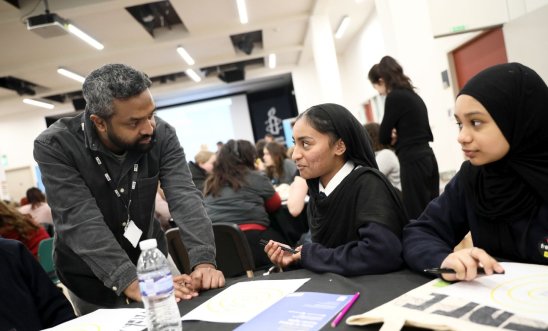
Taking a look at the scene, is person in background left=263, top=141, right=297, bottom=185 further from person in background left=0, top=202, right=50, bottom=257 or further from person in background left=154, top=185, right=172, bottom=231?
person in background left=0, top=202, right=50, bottom=257

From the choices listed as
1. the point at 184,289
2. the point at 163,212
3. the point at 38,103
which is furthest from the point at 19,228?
the point at 38,103

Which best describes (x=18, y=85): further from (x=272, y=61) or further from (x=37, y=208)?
(x=272, y=61)

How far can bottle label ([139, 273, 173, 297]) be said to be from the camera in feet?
3.05

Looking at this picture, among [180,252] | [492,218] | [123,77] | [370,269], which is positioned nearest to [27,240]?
[180,252]

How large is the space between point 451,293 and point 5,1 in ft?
21.7

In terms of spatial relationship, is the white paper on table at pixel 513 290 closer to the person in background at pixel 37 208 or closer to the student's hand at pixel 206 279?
the student's hand at pixel 206 279

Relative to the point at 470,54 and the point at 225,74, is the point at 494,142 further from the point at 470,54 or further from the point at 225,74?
the point at 225,74

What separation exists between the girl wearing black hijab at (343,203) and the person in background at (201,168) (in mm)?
2246

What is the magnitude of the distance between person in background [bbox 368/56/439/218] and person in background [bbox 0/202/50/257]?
2902 millimetres

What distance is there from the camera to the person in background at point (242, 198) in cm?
286

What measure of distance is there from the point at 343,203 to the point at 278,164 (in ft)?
11.7

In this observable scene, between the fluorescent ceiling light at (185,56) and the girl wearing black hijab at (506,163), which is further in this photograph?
the fluorescent ceiling light at (185,56)

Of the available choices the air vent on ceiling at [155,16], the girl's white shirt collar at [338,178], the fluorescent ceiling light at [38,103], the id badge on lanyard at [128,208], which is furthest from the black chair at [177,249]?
the fluorescent ceiling light at [38,103]

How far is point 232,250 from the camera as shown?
2.36 meters
